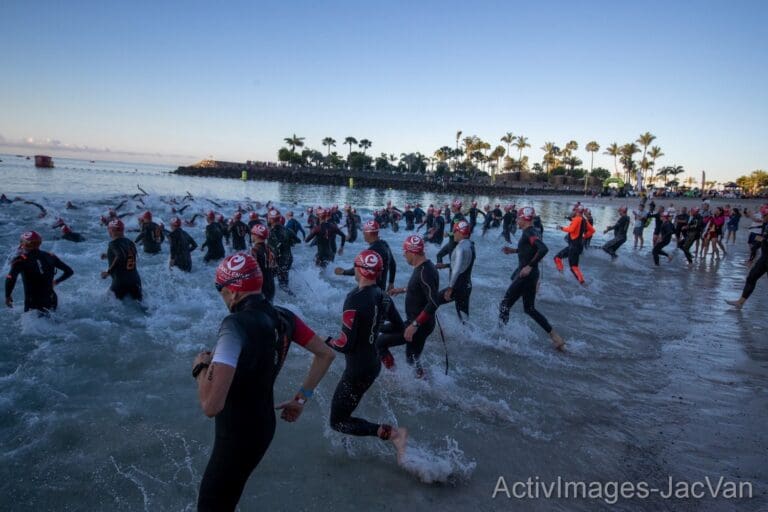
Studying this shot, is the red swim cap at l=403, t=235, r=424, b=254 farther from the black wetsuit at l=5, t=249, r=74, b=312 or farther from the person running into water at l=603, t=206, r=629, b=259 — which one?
the person running into water at l=603, t=206, r=629, b=259

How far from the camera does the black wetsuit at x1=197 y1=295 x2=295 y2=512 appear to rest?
2.17m

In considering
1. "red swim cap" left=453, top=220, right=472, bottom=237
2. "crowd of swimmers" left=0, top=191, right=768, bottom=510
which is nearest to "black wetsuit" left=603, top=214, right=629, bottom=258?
"crowd of swimmers" left=0, top=191, right=768, bottom=510

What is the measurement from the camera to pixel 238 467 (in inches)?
93.4

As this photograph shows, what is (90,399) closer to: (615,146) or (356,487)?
(356,487)

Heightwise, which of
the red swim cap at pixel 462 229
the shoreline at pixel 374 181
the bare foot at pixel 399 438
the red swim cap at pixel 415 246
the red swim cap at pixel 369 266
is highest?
the shoreline at pixel 374 181

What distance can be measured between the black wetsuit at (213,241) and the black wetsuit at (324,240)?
295 centimetres

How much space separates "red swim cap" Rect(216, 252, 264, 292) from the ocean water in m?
2.13

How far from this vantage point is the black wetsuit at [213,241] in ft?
38.1

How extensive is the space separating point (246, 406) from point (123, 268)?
19.4ft

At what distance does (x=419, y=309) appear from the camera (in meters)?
5.00

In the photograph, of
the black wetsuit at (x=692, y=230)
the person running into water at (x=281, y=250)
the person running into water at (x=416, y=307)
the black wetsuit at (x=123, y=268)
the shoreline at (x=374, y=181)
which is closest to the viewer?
the person running into water at (x=416, y=307)

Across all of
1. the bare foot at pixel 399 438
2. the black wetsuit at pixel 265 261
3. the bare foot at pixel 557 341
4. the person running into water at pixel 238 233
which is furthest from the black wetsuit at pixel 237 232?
the bare foot at pixel 399 438

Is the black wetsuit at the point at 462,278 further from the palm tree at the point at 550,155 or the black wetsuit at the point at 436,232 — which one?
the palm tree at the point at 550,155

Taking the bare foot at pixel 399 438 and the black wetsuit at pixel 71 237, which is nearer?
the bare foot at pixel 399 438
